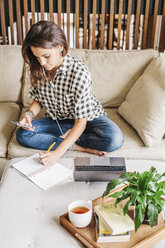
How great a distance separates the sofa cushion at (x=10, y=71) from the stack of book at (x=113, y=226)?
145 centimetres

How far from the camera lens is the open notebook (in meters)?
1.32

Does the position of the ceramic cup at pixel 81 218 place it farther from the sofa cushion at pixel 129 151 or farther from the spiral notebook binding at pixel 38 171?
the sofa cushion at pixel 129 151

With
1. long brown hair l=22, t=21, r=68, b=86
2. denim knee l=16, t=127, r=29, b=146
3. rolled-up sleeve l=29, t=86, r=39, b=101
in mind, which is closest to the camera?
long brown hair l=22, t=21, r=68, b=86

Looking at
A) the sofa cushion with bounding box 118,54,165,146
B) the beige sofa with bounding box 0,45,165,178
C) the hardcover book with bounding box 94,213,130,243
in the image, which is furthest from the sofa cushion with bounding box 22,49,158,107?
the hardcover book with bounding box 94,213,130,243

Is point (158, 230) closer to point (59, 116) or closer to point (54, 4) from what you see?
point (59, 116)

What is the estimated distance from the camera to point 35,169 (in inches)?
55.8

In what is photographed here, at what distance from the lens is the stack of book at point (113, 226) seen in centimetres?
97

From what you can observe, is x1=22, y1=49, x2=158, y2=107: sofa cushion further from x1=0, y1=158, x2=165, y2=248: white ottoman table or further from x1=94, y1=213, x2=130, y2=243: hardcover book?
x1=94, y1=213, x2=130, y2=243: hardcover book

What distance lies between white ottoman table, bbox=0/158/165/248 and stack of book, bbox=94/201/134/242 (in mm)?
98

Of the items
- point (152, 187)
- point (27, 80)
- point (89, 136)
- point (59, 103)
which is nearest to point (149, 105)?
point (89, 136)

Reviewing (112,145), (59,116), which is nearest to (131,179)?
(112,145)

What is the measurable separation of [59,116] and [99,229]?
98 centimetres

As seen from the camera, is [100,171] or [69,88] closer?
[100,171]

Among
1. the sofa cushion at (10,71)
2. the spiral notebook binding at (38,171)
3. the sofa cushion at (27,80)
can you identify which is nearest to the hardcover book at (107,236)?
the spiral notebook binding at (38,171)
